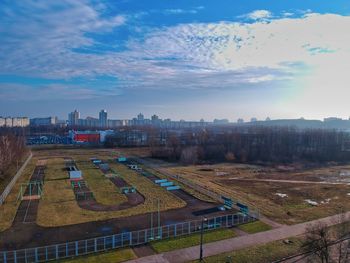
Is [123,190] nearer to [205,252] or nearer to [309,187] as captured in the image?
[205,252]

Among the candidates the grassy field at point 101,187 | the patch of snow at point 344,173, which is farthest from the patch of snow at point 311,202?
the patch of snow at point 344,173

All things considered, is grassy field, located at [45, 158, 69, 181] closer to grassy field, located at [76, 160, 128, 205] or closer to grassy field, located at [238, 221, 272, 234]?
grassy field, located at [76, 160, 128, 205]

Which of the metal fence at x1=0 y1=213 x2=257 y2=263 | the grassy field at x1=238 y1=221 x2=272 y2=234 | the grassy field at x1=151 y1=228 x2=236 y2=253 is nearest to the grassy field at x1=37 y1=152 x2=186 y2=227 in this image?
the metal fence at x1=0 y1=213 x2=257 y2=263

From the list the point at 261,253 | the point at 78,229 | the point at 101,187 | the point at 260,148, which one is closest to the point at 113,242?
the point at 78,229

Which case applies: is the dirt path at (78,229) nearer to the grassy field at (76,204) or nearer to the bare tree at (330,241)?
the grassy field at (76,204)

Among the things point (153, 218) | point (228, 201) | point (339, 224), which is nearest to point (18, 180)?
point (153, 218)

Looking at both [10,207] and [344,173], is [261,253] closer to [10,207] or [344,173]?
[10,207]
